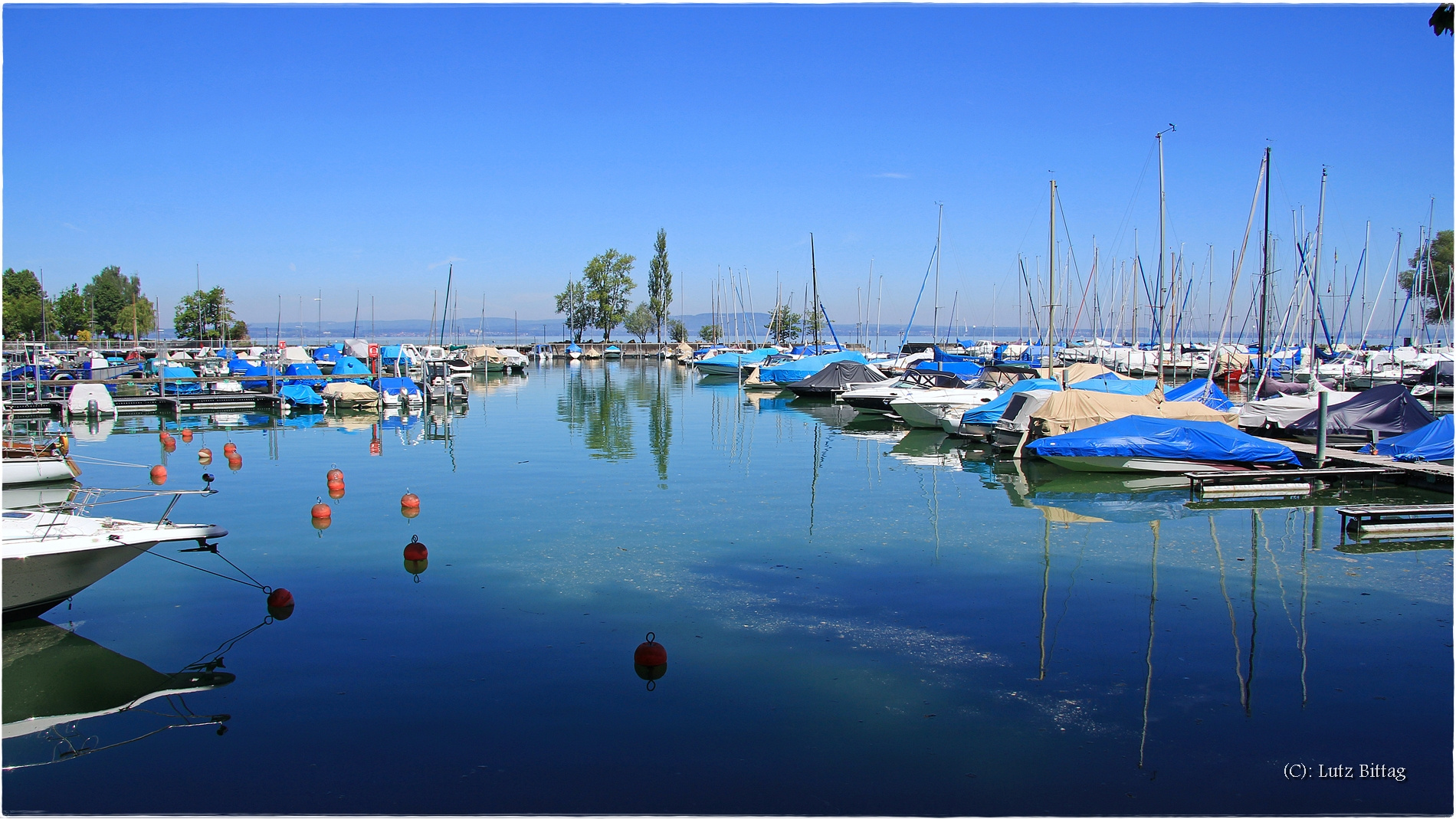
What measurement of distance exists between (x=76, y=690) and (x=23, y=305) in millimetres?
101176

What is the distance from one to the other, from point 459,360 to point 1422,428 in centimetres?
5933

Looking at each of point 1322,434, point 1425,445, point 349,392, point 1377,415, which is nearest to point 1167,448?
point 1322,434

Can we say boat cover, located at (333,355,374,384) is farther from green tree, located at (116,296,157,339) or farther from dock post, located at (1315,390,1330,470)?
green tree, located at (116,296,157,339)

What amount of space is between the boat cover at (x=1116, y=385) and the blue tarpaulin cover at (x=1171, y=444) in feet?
38.7

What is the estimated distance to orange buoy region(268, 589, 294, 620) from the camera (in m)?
13.5

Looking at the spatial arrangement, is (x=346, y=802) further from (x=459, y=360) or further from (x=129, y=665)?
(x=459, y=360)

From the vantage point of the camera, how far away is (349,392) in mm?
44875

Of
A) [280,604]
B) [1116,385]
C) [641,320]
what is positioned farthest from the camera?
[641,320]

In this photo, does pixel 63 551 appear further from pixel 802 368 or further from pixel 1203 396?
pixel 802 368

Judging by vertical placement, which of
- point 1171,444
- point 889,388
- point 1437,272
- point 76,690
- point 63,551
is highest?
point 1437,272

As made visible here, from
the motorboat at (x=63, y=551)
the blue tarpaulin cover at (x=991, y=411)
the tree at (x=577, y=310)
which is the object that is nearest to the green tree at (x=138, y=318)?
the tree at (x=577, y=310)

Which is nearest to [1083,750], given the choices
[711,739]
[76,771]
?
[711,739]

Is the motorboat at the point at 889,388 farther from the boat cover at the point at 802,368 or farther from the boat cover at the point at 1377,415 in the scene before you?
the boat cover at the point at 1377,415

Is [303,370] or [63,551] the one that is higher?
[303,370]
